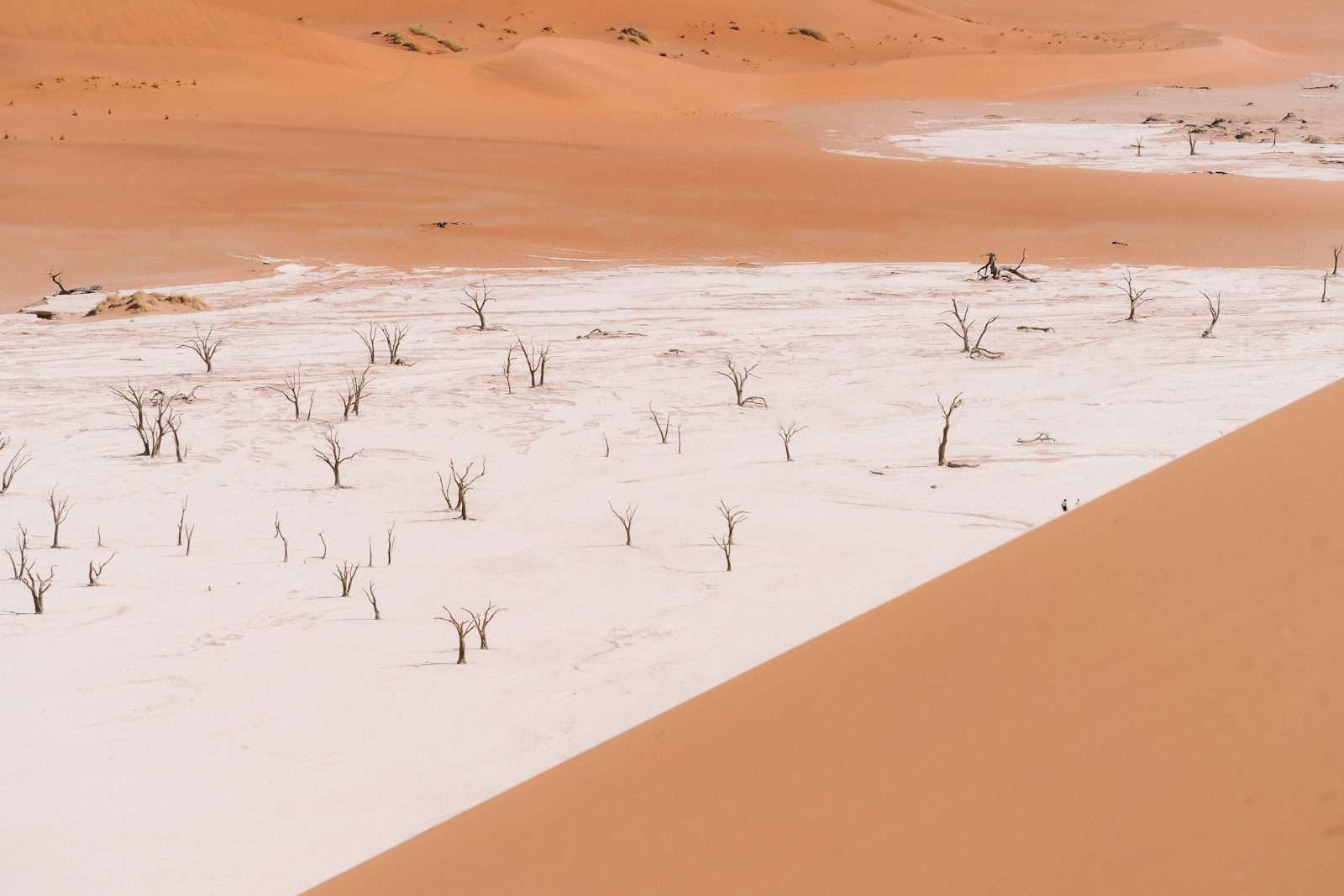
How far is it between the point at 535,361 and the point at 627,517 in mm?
3707

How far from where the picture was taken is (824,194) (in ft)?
61.6

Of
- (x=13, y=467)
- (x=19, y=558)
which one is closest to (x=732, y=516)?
(x=19, y=558)

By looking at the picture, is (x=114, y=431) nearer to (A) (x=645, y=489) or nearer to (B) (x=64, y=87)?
(A) (x=645, y=489)

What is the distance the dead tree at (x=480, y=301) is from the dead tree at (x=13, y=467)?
12.3 feet

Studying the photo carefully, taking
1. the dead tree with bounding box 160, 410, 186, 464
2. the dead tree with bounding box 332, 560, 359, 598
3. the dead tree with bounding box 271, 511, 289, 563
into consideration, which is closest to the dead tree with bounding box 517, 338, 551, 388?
the dead tree with bounding box 160, 410, 186, 464

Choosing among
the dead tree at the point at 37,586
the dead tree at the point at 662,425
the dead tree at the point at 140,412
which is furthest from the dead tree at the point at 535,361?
the dead tree at the point at 37,586

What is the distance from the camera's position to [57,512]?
6.28 m

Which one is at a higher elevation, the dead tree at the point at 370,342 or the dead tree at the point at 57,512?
the dead tree at the point at 370,342

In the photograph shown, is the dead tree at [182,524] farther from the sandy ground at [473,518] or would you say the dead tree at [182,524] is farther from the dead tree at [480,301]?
the dead tree at [480,301]

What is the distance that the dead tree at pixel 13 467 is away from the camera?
6.58m

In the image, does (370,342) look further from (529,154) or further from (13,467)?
(529,154)

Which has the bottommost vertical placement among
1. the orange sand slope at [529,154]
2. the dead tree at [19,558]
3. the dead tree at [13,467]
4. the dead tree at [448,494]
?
the dead tree at [19,558]

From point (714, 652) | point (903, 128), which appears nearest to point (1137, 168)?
point (903, 128)

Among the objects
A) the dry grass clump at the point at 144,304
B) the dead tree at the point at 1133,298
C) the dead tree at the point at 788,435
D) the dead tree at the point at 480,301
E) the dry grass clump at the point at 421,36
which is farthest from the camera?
the dry grass clump at the point at 421,36
